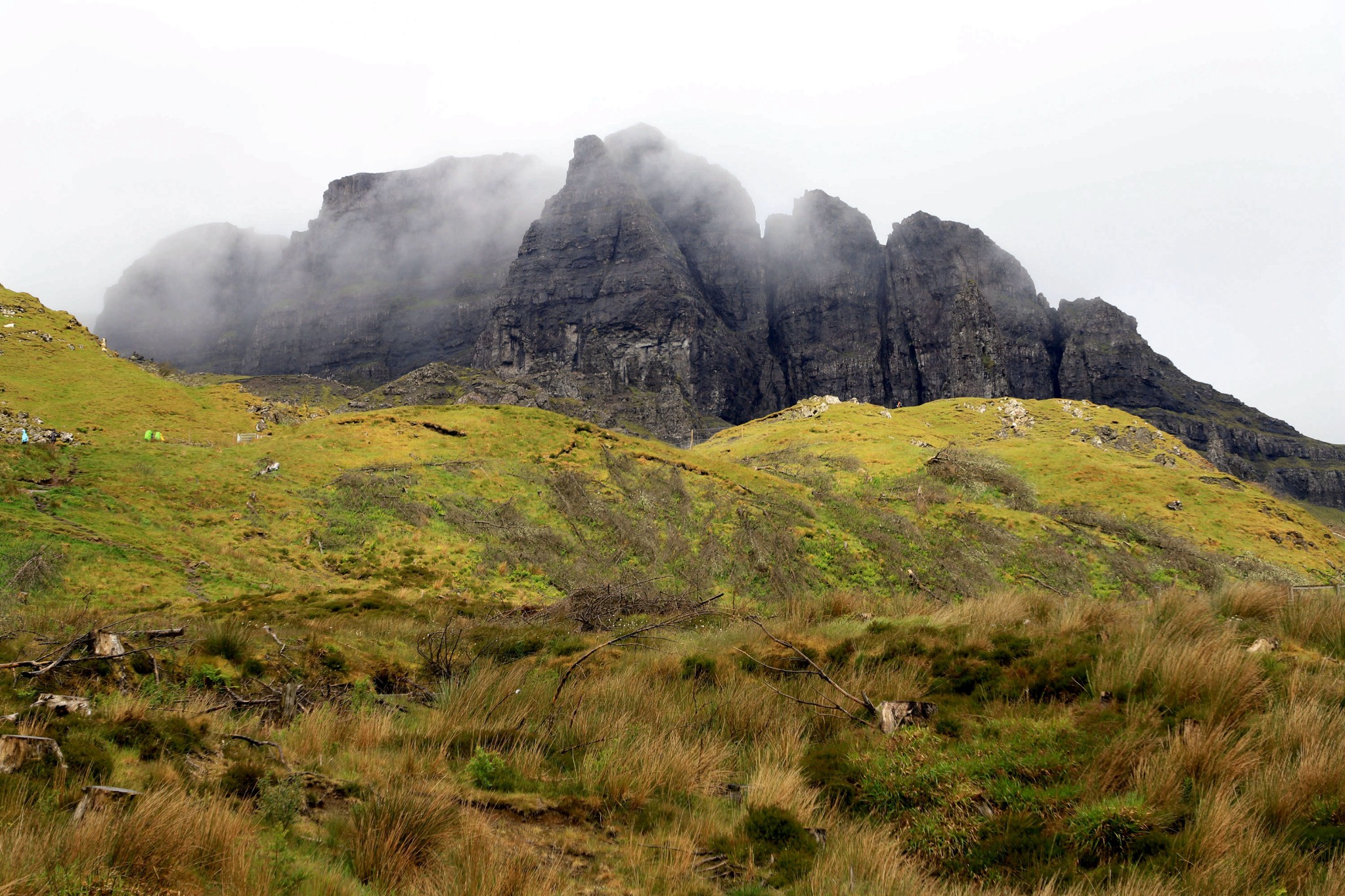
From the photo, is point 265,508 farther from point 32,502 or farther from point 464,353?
point 464,353

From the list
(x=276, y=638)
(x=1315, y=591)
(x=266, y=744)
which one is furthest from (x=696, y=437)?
(x=266, y=744)

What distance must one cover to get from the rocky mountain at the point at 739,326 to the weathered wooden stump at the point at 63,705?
4287 inches

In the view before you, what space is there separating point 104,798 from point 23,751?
82 centimetres

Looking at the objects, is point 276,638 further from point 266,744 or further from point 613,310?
point 613,310

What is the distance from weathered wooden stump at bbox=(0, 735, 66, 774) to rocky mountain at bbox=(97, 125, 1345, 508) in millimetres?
109926

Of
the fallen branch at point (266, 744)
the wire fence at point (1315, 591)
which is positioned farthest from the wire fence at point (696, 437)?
the fallen branch at point (266, 744)

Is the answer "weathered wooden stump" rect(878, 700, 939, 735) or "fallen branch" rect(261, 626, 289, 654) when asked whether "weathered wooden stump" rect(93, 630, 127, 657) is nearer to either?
"fallen branch" rect(261, 626, 289, 654)

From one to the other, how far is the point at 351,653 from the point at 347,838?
19.1 ft

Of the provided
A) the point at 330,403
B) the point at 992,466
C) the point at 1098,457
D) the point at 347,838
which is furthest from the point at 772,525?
the point at 330,403

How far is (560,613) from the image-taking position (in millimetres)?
12977

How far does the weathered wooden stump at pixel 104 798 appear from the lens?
3408 mm

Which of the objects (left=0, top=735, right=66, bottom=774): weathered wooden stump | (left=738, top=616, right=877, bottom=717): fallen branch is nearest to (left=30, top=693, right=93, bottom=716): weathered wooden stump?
(left=0, top=735, right=66, bottom=774): weathered wooden stump

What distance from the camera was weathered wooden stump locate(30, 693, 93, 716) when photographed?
4.70 metres

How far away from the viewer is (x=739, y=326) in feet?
573
